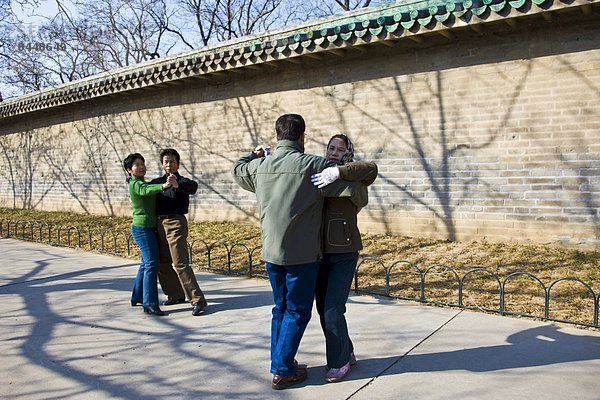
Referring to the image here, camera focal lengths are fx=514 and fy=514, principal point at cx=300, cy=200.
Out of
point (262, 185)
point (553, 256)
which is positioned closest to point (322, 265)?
point (262, 185)

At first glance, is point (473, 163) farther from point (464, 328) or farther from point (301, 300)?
point (301, 300)

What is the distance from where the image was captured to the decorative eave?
22.8 ft

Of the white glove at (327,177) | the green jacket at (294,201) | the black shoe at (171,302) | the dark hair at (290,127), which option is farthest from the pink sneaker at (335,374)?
the black shoe at (171,302)

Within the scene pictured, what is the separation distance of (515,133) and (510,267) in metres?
2.13

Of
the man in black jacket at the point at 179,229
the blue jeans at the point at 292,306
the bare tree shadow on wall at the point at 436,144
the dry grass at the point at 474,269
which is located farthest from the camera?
the bare tree shadow on wall at the point at 436,144

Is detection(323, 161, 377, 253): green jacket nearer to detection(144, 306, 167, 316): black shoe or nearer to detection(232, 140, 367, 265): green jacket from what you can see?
detection(232, 140, 367, 265): green jacket

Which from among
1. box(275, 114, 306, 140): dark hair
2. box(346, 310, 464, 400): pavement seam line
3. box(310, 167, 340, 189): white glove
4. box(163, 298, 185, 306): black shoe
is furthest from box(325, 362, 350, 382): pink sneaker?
box(163, 298, 185, 306): black shoe

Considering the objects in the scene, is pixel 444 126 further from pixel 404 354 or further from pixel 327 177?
pixel 327 177

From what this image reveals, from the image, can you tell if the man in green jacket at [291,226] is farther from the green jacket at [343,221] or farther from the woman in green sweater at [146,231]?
the woman in green sweater at [146,231]

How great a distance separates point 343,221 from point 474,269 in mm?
2149

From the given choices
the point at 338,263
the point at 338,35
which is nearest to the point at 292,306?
the point at 338,263

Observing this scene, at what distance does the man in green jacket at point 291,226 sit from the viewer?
10.5ft

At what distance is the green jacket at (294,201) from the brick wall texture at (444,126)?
5.14m

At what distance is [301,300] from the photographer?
327cm
